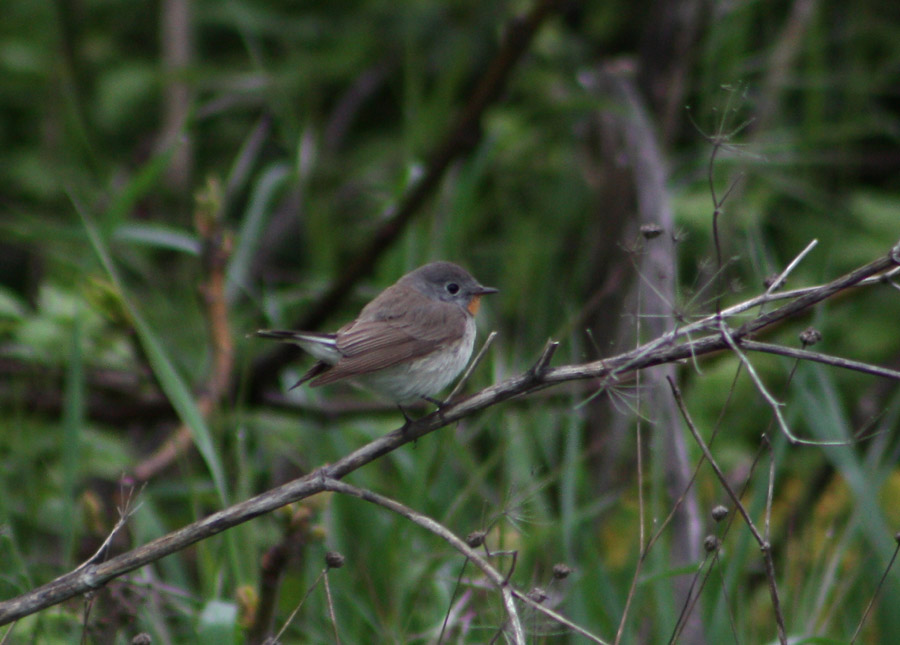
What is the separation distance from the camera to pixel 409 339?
3.48m

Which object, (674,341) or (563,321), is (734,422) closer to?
(563,321)

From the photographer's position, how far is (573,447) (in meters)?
3.13

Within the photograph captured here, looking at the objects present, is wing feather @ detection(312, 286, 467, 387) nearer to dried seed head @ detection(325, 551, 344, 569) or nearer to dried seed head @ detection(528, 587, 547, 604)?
dried seed head @ detection(325, 551, 344, 569)

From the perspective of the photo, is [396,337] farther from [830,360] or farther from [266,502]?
[830,360]

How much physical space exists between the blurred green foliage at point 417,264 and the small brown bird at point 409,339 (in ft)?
0.68

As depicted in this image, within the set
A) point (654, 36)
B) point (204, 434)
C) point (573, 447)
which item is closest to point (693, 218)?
point (654, 36)

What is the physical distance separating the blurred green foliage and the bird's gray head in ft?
0.69

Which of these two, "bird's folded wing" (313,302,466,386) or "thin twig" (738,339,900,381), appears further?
"bird's folded wing" (313,302,466,386)

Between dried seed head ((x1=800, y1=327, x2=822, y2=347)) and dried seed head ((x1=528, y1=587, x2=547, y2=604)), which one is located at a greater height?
dried seed head ((x1=800, y1=327, x2=822, y2=347))

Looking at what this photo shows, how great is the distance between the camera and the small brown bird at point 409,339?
3.29 m

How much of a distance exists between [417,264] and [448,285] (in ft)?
0.86

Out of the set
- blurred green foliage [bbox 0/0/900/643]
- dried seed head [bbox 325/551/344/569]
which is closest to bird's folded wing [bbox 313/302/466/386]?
blurred green foliage [bbox 0/0/900/643]

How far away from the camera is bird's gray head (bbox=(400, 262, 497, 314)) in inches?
143

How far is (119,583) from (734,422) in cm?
293
